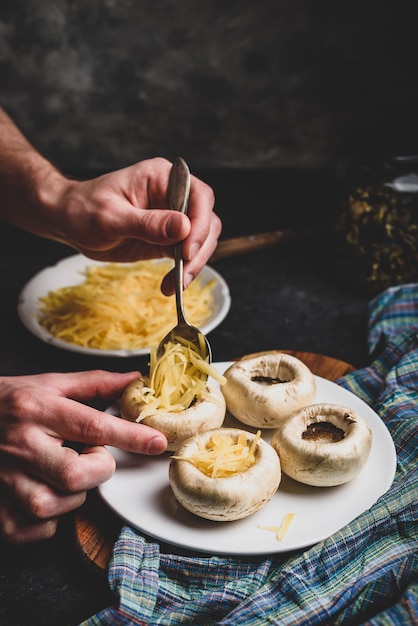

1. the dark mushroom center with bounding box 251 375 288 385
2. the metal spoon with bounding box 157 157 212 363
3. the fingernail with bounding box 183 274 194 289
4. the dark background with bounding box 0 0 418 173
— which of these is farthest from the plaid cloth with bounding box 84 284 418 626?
the dark background with bounding box 0 0 418 173

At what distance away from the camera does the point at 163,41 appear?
12.6 ft

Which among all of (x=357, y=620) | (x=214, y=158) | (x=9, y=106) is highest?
(x=9, y=106)

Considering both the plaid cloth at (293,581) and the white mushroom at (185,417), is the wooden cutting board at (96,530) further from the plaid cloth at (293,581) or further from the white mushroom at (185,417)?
the white mushroom at (185,417)

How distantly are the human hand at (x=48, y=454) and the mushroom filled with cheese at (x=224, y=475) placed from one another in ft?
0.40

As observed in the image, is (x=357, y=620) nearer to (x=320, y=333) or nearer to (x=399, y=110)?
(x=320, y=333)

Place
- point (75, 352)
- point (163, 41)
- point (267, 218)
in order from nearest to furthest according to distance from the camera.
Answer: point (75, 352) → point (267, 218) → point (163, 41)

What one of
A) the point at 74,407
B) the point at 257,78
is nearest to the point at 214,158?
the point at 257,78

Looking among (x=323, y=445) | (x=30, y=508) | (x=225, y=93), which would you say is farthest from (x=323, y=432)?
(x=225, y=93)

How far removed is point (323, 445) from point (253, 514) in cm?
21

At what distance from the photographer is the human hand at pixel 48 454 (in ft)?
5.06

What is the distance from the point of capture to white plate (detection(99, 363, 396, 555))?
1452mm

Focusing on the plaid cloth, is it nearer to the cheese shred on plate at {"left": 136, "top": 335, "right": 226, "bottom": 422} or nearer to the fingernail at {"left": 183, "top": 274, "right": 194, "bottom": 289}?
the cheese shred on plate at {"left": 136, "top": 335, "right": 226, "bottom": 422}

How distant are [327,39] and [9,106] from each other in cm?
175

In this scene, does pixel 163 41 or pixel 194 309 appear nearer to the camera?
pixel 194 309
